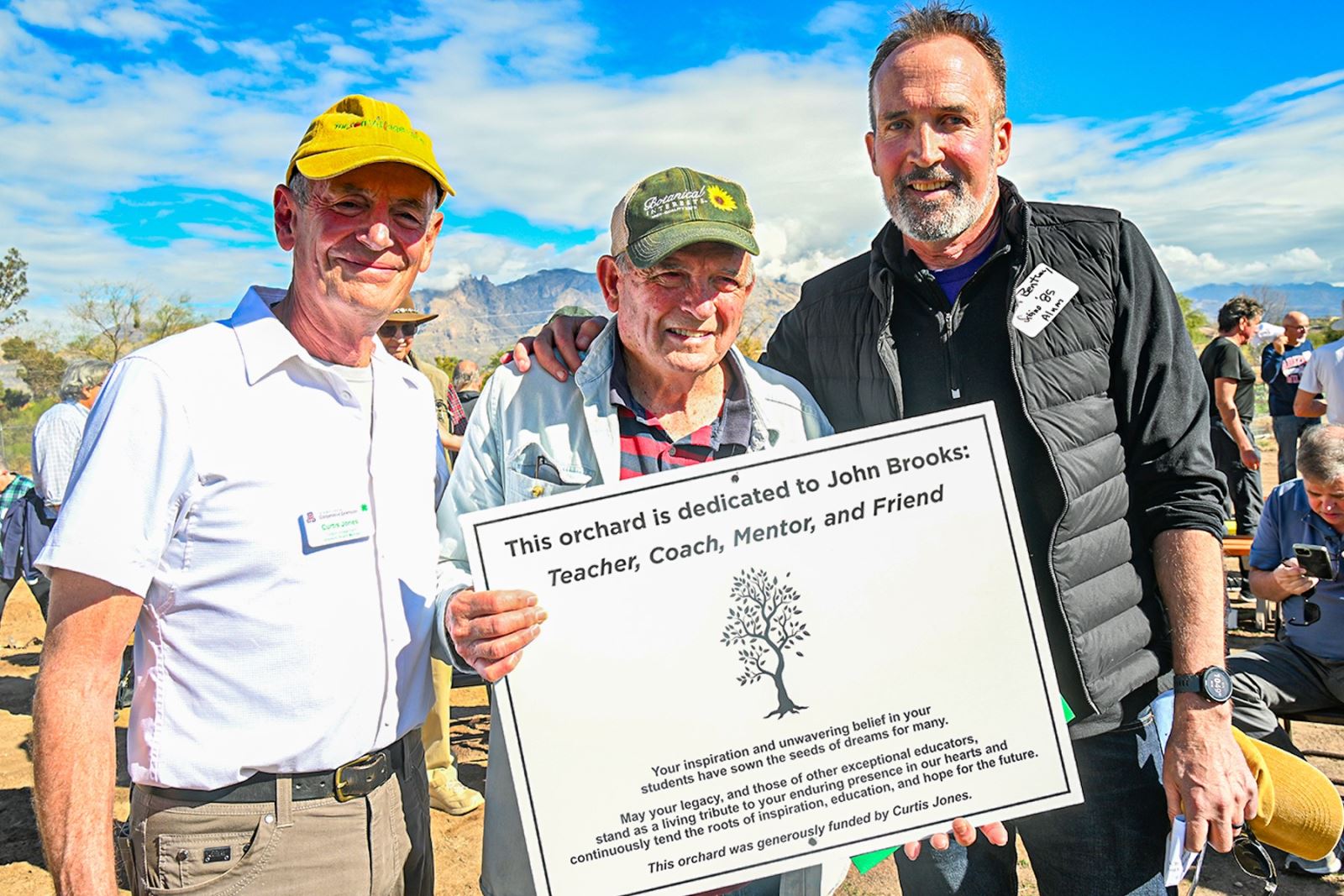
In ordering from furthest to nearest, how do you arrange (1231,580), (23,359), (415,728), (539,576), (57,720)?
(23,359), (1231,580), (415,728), (539,576), (57,720)

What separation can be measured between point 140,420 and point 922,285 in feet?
7.00

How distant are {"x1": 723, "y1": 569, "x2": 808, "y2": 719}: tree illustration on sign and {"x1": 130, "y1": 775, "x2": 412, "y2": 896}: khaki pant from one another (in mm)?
1049

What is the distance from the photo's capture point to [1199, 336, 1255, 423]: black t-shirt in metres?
9.92

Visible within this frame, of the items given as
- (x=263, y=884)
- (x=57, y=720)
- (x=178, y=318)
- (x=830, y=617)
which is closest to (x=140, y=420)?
(x=57, y=720)

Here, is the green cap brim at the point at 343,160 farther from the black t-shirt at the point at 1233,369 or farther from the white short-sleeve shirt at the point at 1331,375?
the black t-shirt at the point at 1233,369

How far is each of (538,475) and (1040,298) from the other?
1.53 m

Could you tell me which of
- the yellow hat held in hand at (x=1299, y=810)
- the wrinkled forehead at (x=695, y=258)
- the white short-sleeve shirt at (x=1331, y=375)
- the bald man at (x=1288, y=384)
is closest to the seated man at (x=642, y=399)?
the wrinkled forehead at (x=695, y=258)

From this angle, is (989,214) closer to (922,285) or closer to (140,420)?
(922,285)

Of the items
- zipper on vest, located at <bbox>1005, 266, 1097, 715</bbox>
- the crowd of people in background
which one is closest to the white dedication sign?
the crowd of people in background

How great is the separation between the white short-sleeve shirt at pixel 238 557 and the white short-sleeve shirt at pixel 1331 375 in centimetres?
868

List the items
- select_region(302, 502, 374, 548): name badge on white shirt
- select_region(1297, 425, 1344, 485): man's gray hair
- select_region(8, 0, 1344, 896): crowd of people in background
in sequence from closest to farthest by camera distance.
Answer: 1. select_region(8, 0, 1344, 896): crowd of people in background
2. select_region(302, 502, 374, 548): name badge on white shirt
3. select_region(1297, 425, 1344, 485): man's gray hair

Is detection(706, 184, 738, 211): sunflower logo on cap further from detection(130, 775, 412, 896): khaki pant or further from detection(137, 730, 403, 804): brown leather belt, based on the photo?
detection(130, 775, 412, 896): khaki pant

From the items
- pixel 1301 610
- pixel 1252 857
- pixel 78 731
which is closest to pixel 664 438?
pixel 78 731

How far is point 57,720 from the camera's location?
1.86 metres
